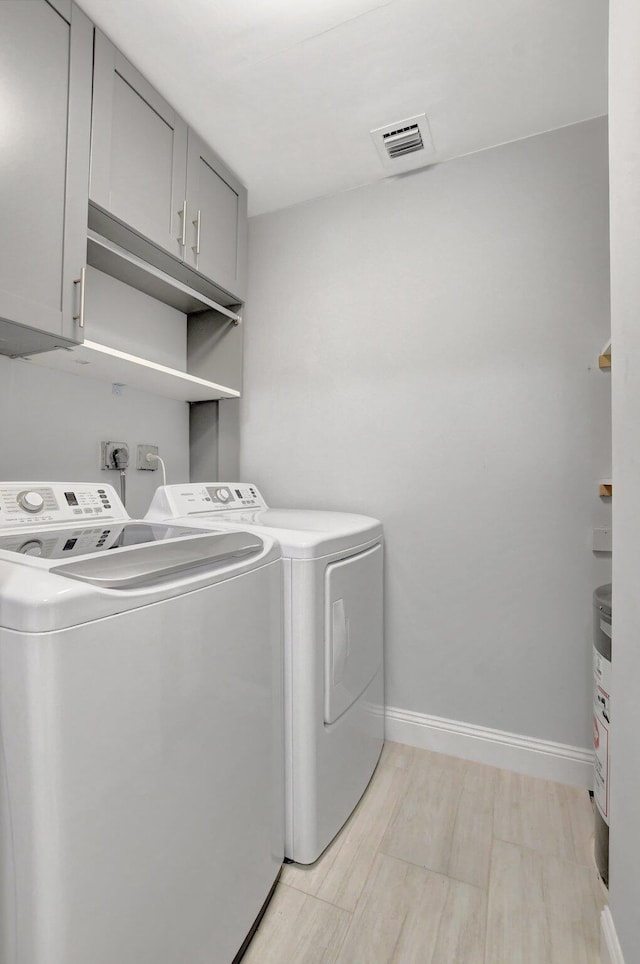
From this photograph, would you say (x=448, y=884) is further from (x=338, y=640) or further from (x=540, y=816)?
(x=338, y=640)

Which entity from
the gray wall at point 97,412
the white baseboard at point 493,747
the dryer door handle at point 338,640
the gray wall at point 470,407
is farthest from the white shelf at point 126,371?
the white baseboard at point 493,747

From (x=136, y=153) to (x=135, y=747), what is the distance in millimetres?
1692

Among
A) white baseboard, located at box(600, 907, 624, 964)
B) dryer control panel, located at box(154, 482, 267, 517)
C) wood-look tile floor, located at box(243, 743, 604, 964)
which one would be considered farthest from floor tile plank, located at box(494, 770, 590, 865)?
dryer control panel, located at box(154, 482, 267, 517)

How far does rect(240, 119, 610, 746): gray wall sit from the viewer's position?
1.61m

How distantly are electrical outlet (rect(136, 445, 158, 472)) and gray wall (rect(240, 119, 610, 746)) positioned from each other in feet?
1.87

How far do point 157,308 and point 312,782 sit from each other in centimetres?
195

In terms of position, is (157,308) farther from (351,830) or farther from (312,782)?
(351,830)

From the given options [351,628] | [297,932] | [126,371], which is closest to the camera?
[297,932]

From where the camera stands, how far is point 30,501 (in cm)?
126

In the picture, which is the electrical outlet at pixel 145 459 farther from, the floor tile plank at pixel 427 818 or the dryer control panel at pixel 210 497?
the floor tile plank at pixel 427 818

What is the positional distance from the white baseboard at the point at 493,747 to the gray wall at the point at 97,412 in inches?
57.0

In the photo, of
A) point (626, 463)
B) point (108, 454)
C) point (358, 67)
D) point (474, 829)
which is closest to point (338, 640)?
point (474, 829)

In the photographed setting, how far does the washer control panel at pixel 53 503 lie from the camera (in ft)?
3.99

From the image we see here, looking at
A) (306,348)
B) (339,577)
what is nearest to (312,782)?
(339,577)
